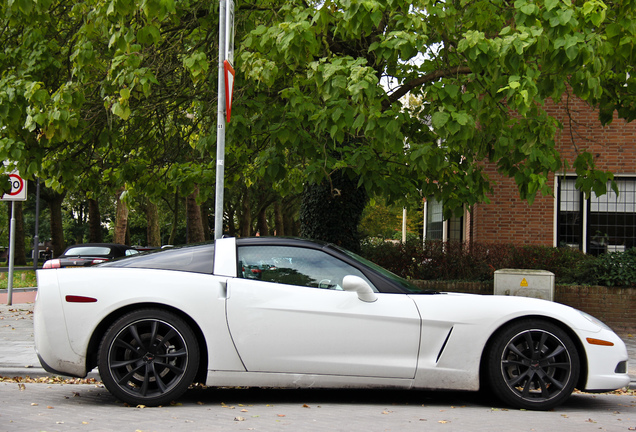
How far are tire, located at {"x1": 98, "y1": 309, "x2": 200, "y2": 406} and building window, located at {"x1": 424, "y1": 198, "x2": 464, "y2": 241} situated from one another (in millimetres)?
12945

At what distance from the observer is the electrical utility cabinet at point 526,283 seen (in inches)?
381

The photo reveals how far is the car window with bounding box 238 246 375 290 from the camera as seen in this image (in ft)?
18.0

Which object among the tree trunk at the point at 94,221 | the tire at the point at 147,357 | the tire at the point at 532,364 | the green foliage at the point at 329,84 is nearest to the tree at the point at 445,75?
the green foliage at the point at 329,84

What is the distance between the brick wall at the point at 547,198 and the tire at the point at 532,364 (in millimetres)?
9914

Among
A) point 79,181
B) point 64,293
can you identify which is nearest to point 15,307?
point 79,181

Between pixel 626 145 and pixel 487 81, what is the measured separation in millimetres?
8809

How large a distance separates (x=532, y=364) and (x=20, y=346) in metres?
6.18

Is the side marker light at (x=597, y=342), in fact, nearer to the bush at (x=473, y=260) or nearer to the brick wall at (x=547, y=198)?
the bush at (x=473, y=260)

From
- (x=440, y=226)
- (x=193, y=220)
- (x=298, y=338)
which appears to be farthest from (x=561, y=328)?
(x=193, y=220)

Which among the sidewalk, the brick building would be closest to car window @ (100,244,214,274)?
the sidewalk

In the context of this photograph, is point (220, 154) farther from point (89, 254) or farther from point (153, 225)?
point (153, 225)

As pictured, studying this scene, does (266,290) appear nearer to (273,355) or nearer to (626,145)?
(273,355)

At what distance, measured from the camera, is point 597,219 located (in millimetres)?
15336

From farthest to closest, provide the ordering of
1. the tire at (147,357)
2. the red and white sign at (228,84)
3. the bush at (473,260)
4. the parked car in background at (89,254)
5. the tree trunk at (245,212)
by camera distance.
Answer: the tree trunk at (245,212)
the parked car in background at (89,254)
the bush at (473,260)
the red and white sign at (228,84)
the tire at (147,357)
